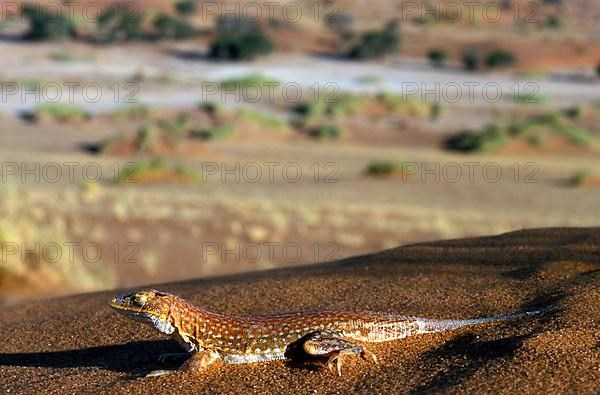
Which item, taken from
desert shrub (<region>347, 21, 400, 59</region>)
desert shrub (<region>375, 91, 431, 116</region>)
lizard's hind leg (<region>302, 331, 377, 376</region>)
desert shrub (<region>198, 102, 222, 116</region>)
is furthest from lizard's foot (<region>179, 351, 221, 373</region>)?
desert shrub (<region>347, 21, 400, 59</region>)

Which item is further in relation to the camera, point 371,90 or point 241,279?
point 371,90

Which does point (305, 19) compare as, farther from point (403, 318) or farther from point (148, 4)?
point (403, 318)

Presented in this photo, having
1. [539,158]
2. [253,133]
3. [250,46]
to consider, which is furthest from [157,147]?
[250,46]

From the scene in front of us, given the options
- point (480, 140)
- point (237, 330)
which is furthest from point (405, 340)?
point (480, 140)

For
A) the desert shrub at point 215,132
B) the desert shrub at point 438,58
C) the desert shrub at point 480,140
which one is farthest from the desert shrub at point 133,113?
the desert shrub at point 438,58

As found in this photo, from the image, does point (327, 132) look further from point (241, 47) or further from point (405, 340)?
point (405, 340)

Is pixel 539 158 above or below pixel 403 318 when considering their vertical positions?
below

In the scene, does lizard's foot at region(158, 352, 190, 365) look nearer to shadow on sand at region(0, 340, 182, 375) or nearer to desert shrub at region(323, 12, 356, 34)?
shadow on sand at region(0, 340, 182, 375)
